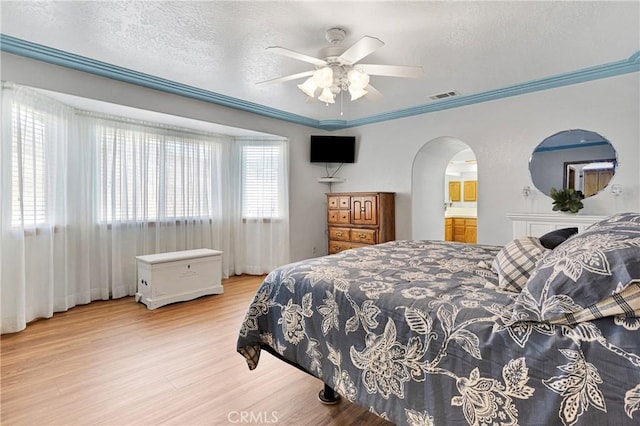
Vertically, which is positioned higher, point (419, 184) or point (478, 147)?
point (478, 147)

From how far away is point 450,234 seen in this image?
23.7ft

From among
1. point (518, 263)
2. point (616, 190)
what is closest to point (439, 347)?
point (518, 263)

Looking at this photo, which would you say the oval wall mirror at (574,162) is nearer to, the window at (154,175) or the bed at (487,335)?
the bed at (487,335)

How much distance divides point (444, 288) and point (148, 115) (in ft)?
12.6

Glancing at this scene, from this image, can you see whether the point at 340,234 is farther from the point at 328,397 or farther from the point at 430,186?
the point at 328,397

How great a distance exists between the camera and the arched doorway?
4.81 metres

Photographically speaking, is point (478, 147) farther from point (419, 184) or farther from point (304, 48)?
point (304, 48)

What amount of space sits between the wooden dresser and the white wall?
290 mm

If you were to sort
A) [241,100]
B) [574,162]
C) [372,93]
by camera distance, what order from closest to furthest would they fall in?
1. [372,93]
2. [574,162]
3. [241,100]

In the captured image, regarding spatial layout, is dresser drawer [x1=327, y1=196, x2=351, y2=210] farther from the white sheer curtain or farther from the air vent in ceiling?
the air vent in ceiling

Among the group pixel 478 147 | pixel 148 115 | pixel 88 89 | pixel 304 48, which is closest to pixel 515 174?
pixel 478 147

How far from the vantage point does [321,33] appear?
250cm

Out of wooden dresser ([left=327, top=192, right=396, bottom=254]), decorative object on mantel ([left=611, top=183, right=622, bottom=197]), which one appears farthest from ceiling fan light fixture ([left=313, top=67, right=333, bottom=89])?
decorative object on mantel ([left=611, top=183, right=622, bottom=197])

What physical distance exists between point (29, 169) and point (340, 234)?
3843mm
